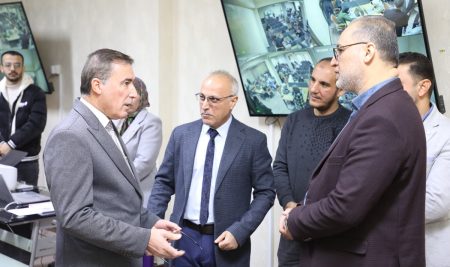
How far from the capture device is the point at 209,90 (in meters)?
2.24

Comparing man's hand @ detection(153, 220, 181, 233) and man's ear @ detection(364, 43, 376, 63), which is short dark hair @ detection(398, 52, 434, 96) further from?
man's hand @ detection(153, 220, 181, 233)

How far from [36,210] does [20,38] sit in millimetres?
2911

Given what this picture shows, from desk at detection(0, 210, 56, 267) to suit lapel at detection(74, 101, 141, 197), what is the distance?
1018mm

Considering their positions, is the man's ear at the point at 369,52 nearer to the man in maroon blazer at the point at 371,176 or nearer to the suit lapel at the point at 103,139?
the man in maroon blazer at the point at 371,176

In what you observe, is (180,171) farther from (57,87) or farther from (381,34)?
(57,87)

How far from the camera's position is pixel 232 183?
217cm

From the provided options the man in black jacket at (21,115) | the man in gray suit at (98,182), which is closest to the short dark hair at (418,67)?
the man in gray suit at (98,182)

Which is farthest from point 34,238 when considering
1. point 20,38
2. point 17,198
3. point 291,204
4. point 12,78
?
point 20,38

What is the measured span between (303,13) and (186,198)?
55.6 inches

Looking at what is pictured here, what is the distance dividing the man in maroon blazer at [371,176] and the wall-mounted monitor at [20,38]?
4.02 meters

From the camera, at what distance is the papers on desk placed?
8.11ft

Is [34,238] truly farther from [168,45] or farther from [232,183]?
[168,45]

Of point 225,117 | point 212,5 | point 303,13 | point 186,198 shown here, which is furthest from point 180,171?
point 212,5

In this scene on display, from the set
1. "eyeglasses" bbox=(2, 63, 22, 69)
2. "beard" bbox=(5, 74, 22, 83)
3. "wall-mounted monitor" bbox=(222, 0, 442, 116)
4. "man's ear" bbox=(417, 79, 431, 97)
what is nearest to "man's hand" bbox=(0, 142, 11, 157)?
"beard" bbox=(5, 74, 22, 83)
